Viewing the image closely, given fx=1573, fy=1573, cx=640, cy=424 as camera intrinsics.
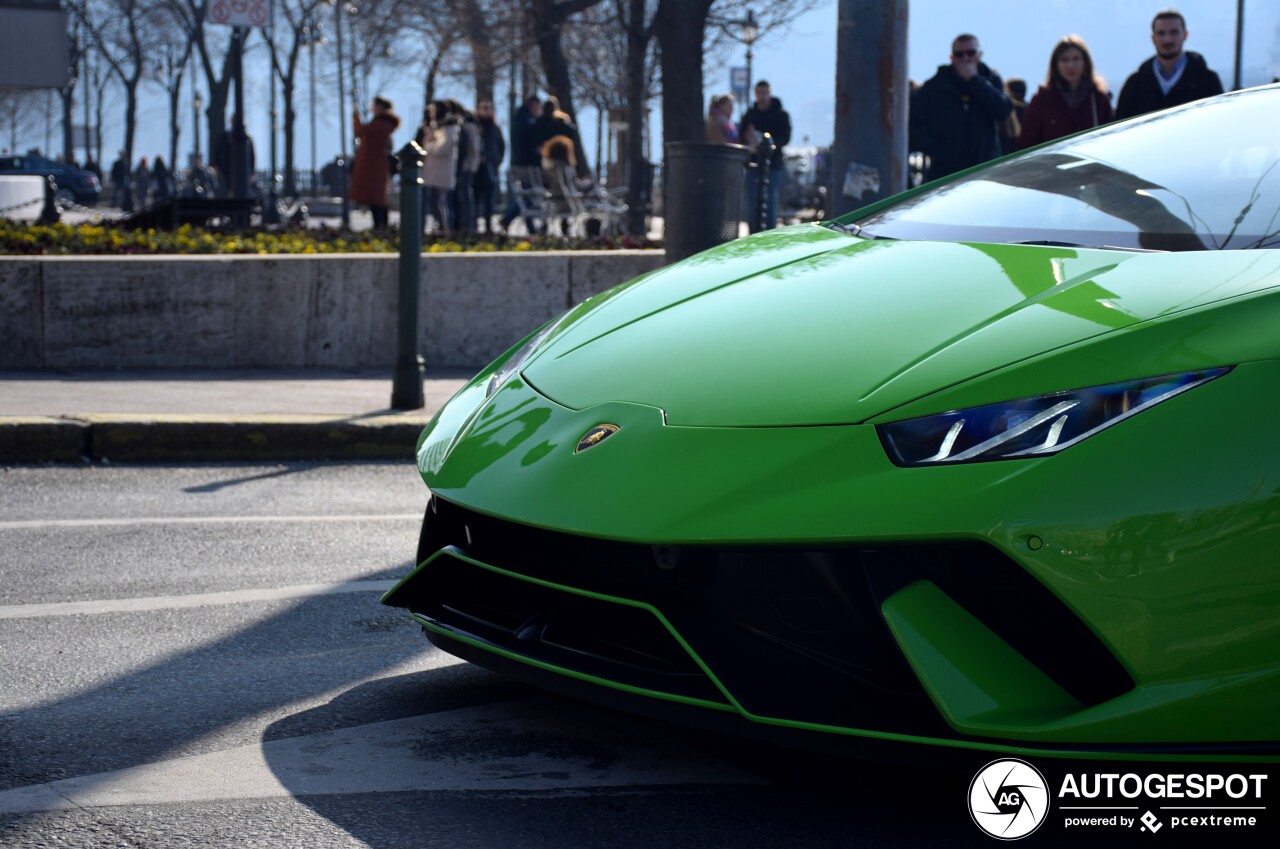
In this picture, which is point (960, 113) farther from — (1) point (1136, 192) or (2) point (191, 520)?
(1) point (1136, 192)

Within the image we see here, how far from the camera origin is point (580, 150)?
25.5m

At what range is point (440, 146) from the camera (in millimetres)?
16484

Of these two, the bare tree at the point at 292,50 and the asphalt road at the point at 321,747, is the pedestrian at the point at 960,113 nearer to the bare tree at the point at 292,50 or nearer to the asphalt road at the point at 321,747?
the asphalt road at the point at 321,747

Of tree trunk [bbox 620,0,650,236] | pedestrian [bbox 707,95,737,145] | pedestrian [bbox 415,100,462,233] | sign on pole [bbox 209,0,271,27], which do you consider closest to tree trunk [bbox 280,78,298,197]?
tree trunk [bbox 620,0,650,236]

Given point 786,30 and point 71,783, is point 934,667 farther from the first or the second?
Result: point 786,30

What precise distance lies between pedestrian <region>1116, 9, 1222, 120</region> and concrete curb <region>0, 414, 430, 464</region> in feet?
15.6

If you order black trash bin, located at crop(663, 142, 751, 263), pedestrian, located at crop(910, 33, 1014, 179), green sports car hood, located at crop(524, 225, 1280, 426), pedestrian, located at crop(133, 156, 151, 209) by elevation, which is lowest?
green sports car hood, located at crop(524, 225, 1280, 426)

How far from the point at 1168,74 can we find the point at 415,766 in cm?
742

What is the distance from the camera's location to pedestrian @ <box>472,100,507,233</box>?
18.4 meters

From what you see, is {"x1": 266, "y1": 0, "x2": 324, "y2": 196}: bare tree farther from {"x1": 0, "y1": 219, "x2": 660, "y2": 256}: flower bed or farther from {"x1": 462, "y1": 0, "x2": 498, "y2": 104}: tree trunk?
{"x1": 0, "y1": 219, "x2": 660, "y2": 256}: flower bed

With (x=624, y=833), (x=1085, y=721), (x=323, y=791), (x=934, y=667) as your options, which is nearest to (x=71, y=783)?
(x=323, y=791)

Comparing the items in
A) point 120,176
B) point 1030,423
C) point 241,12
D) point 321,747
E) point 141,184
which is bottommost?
point 321,747

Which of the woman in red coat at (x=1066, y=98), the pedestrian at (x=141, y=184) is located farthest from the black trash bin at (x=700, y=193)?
the pedestrian at (x=141, y=184)

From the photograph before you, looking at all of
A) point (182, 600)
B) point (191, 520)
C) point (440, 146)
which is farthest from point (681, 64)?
point (182, 600)
